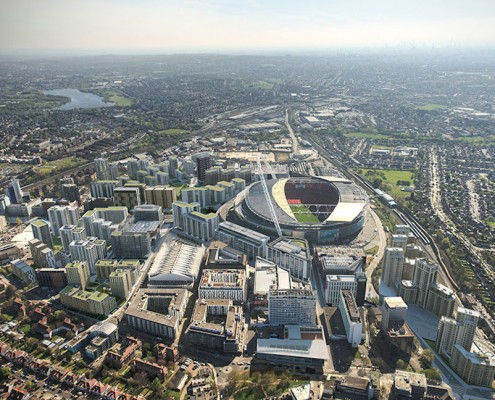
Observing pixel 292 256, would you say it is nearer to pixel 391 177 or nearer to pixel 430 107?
pixel 391 177

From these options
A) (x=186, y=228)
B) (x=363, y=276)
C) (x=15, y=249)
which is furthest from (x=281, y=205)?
(x=15, y=249)

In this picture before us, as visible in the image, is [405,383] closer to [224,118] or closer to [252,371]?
[252,371]

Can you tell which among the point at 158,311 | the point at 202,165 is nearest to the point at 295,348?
the point at 158,311

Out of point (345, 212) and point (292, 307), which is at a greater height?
point (345, 212)

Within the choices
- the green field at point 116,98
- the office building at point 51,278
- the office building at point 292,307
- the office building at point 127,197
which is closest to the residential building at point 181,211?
the office building at point 127,197

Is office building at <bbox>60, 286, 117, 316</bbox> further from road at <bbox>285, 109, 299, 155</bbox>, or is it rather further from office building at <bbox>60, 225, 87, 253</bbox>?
A: road at <bbox>285, 109, 299, 155</bbox>

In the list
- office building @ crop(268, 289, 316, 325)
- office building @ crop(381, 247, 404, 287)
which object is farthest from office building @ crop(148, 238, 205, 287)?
office building @ crop(381, 247, 404, 287)
